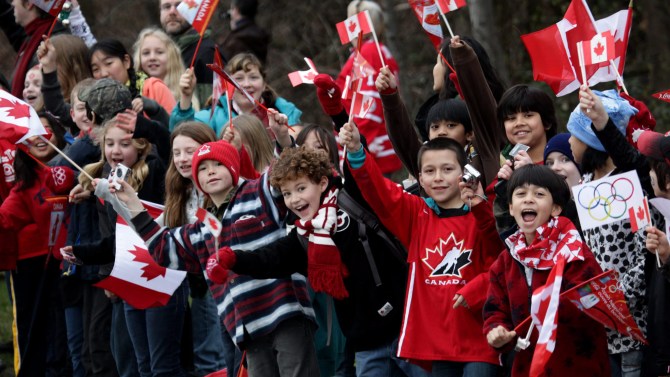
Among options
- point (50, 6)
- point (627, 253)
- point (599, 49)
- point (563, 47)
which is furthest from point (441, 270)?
point (50, 6)

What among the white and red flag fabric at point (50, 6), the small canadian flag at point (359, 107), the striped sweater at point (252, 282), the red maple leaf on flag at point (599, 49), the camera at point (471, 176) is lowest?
the striped sweater at point (252, 282)

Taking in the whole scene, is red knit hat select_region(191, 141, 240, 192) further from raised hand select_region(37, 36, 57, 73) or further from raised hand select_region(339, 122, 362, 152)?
raised hand select_region(37, 36, 57, 73)

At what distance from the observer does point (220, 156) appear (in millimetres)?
7086

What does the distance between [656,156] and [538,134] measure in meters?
0.90

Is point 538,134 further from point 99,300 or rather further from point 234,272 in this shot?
point 99,300

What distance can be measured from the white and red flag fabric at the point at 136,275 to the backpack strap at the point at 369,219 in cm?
123

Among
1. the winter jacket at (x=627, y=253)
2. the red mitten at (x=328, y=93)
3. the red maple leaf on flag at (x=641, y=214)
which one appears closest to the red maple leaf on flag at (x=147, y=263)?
the red mitten at (x=328, y=93)

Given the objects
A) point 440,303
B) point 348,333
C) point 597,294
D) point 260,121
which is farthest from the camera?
point 260,121

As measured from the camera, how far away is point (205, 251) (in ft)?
23.5

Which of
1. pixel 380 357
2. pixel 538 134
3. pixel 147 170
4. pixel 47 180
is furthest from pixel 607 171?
pixel 47 180

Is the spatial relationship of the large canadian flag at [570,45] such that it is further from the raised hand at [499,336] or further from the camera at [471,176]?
the raised hand at [499,336]

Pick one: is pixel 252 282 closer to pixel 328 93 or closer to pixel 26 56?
pixel 328 93

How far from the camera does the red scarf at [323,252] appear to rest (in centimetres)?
652

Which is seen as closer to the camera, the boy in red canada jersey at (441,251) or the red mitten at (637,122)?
the boy in red canada jersey at (441,251)
